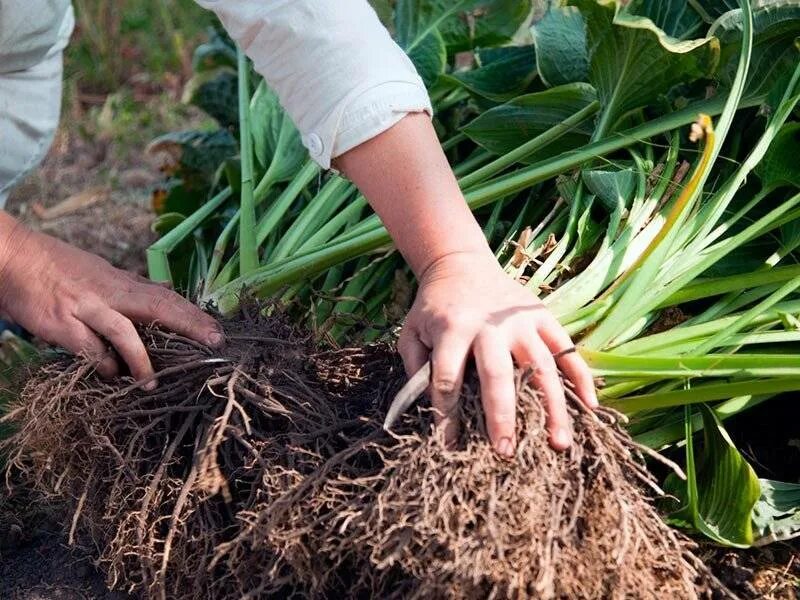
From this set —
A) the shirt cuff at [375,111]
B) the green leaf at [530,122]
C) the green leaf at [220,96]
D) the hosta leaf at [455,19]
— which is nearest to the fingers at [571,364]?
the shirt cuff at [375,111]

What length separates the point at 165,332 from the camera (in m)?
1.25

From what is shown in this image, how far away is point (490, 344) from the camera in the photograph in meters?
0.99

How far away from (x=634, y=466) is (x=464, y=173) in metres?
0.73

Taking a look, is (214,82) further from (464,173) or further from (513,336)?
(513,336)

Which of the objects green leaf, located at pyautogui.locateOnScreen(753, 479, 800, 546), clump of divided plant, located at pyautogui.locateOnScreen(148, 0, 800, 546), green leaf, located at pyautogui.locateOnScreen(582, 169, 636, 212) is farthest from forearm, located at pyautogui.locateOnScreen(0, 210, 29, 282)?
green leaf, located at pyautogui.locateOnScreen(753, 479, 800, 546)

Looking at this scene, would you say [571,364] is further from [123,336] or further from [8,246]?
[8,246]

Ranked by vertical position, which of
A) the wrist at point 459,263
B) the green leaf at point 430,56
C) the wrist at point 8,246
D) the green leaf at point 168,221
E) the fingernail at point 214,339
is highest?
the wrist at point 8,246

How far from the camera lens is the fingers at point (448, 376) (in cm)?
100

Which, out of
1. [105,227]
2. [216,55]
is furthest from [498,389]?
[105,227]

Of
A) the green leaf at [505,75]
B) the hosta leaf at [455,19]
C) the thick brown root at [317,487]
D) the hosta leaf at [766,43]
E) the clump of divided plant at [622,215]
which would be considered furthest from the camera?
the hosta leaf at [455,19]

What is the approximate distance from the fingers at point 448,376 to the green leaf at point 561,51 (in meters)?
0.74

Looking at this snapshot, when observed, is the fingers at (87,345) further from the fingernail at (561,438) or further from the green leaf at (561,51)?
the green leaf at (561,51)

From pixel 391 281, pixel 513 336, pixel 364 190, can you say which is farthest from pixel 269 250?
pixel 513 336

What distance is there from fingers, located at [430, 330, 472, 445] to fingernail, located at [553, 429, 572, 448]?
104 mm
